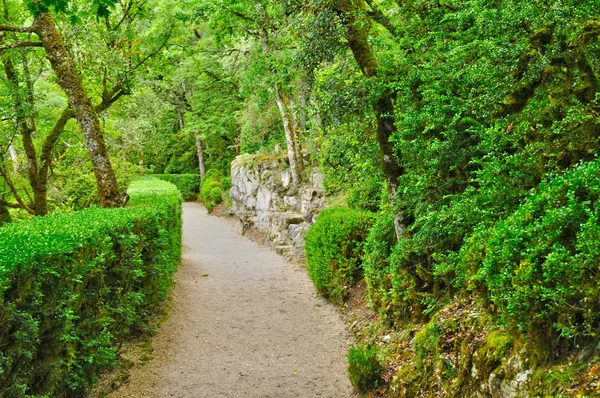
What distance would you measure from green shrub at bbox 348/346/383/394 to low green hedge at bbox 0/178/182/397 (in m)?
2.83

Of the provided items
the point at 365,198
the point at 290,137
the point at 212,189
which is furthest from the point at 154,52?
the point at 212,189

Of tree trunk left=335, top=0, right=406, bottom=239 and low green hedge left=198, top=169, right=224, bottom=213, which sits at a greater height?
tree trunk left=335, top=0, right=406, bottom=239

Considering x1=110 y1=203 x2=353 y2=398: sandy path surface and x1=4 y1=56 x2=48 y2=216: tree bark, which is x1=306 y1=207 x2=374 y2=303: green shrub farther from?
x1=4 y1=56 x2=48 y2=216: tree bark

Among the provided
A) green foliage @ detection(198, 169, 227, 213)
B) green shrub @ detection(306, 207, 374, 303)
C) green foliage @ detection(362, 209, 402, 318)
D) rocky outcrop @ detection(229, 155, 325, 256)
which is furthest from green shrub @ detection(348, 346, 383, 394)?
green foliage @ detection(198, 169, 227, 213)

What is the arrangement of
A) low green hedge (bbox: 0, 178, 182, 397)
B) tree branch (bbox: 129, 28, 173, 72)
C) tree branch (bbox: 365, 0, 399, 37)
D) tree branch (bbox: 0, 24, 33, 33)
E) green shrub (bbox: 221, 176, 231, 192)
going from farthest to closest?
green shrub (bbox: 221, 176, 231, 192), tree branch (bbox: 129, 28, 173, 72), tree branch (bbox: 365, 0, 399, 37), tree branch (bbox: 0, 24, 33, 33), low green hedge (bbox: 0, 178, 182, 397)

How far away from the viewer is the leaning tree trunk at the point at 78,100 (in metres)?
8.12

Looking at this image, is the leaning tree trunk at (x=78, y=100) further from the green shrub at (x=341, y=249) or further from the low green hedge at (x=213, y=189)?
the low green hedge at (x=213, y=189)

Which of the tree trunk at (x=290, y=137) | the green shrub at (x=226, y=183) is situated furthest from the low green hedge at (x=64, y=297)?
the green shrub at (x=226, y=183)

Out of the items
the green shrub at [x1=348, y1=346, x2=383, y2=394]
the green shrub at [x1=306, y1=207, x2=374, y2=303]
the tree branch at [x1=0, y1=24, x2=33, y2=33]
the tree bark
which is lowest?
the green shrub at [x1=348, y1=346, x2=383, y2=394]

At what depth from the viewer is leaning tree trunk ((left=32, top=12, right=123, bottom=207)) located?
8117 millimetres

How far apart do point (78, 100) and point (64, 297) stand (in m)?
5.35

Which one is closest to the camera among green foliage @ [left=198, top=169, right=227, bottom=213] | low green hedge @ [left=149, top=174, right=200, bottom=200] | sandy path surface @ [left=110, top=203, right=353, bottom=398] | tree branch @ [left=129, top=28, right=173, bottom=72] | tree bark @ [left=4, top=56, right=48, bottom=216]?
sandy path surface @ [left=110, top=203, right=353, bottom=398]

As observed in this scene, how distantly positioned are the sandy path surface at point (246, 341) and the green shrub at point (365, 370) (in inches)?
17.3

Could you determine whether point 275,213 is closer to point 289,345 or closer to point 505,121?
point 289,345
